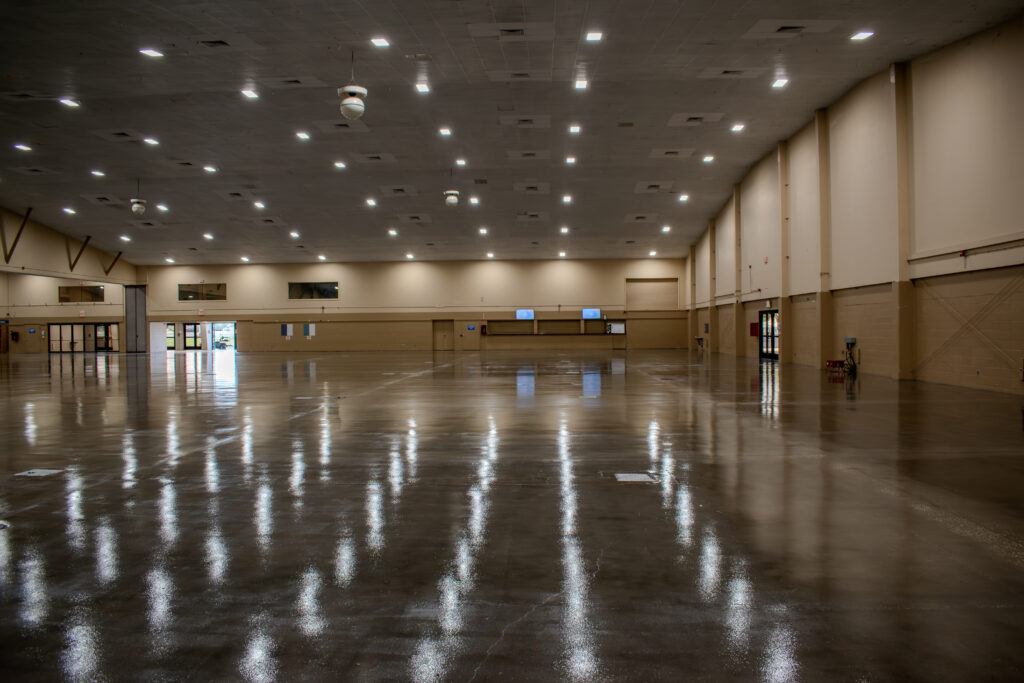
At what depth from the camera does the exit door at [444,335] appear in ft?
139

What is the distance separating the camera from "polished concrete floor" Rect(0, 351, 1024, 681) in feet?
8.03

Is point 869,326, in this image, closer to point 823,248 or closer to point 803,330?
point 823,248

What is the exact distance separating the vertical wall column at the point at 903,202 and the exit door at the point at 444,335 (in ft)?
100

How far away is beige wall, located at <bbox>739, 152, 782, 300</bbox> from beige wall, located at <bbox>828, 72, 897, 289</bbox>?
4526mm

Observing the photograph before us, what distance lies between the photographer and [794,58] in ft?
49.3

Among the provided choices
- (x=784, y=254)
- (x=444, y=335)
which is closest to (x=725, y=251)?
(x=784, y=254)

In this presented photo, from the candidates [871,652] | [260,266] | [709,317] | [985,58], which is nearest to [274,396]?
[871,652]

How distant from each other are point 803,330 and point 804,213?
13.5 feet

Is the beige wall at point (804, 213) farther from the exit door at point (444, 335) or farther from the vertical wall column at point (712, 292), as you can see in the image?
the exit door at point (444, 335)

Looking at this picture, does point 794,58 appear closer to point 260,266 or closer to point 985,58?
point 985,58

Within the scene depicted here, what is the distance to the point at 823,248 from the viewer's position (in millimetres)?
19094

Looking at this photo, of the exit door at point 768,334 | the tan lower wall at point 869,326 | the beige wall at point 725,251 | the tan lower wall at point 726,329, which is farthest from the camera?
the tan lower wall at point 726,329

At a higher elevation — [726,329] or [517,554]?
[726,329]

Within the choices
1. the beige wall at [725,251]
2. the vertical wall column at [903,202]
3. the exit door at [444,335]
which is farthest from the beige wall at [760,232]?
the exit door at [444,335]
